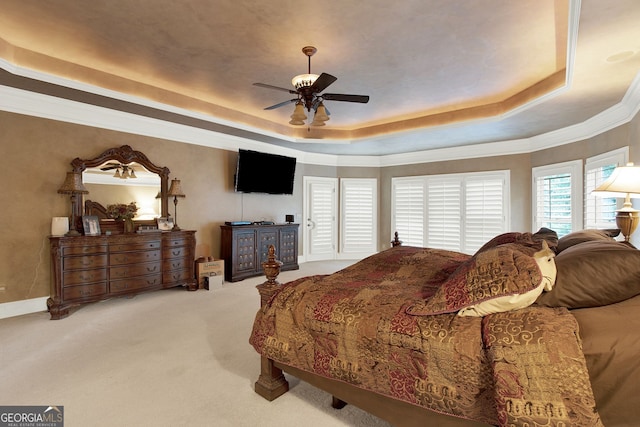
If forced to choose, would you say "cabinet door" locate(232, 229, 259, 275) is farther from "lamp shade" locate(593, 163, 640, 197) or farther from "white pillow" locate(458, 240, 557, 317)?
"lamp shade" locate(593, 163, 640, 197)

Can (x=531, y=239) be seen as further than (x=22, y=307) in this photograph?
No

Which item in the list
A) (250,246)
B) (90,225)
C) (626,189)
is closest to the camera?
(626,189)

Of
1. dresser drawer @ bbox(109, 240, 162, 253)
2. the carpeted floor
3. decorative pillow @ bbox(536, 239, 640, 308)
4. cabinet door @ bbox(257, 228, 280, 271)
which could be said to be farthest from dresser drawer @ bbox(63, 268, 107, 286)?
decorative pillow @ bbox(536, 239, 640, 308)

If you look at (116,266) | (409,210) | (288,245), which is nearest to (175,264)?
(116,266)

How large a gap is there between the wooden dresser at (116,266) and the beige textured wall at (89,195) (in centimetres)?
43

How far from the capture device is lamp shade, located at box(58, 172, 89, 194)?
3.93 m

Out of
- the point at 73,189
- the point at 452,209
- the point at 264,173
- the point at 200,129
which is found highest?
the point at 200,129

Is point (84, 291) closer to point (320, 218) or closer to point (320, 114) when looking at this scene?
point (320, 114)

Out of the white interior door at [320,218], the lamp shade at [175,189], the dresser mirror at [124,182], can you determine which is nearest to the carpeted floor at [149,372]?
the dresser mirror at [124,182]

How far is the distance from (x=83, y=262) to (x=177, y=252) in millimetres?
1179

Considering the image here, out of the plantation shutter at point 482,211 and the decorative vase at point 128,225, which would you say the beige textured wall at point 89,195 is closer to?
the plantation shutter at point 482,211

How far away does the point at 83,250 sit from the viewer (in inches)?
153

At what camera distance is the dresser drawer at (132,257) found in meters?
4.13

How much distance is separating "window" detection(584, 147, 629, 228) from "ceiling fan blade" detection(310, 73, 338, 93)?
3.73 metres
